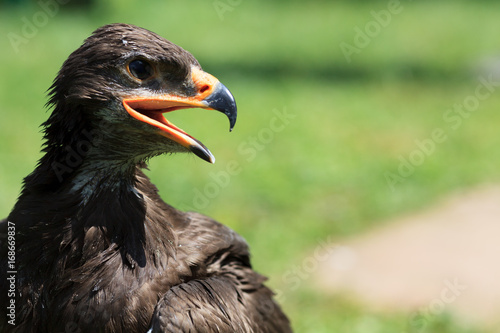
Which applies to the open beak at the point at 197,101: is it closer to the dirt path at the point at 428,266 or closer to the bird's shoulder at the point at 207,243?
the bird's shoulder at the point at 207,243

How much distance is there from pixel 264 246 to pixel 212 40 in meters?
7.98

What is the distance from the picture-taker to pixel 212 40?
14.4 metres

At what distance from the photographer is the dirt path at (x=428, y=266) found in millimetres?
Answer: 6223

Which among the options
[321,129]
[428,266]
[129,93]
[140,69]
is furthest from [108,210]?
[321,129]

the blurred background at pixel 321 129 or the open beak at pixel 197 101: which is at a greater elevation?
the blurred background at pixel 321 129

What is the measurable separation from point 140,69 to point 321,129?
713 centimetres

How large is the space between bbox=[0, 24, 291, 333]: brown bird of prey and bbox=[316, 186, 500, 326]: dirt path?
3.10 metres

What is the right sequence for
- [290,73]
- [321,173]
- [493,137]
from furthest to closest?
[290,73], [493,137], [321,173]

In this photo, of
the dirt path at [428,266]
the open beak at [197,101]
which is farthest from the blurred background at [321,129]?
the open beak at [197,101]

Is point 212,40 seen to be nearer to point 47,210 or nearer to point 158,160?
point 158,160

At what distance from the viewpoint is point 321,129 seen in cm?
1025

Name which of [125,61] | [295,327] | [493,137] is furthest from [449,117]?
[125,61]

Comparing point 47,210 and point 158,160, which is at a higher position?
point 158,160

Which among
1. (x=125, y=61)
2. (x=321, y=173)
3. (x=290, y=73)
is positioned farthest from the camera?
(x=290, y=73)
